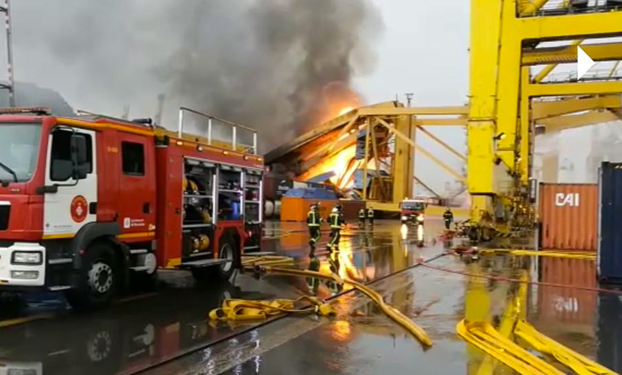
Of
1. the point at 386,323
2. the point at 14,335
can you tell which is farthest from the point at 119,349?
the point at 386,323

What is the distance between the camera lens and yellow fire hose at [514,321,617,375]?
573 cm

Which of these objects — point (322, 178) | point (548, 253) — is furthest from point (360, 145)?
point (548, 253)

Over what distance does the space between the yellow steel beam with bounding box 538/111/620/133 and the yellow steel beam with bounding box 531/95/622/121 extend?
371 cm

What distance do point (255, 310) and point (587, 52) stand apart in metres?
25.1

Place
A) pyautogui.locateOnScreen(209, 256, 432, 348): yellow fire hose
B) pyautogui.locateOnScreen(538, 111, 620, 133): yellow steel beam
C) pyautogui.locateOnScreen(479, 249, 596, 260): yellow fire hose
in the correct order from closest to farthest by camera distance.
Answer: pyautogui.locateOnScreen(209, 256, 432, 348): yellow fire hose
pyautogui.locateOnScreen(479, 249, 596, 260): yellow fire hose
pyautogui.locateOnScreen(538, 111, 620, 133): yellow steel beam

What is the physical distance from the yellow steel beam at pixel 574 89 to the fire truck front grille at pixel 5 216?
29429 mm

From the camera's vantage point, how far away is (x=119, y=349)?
20.8 ft

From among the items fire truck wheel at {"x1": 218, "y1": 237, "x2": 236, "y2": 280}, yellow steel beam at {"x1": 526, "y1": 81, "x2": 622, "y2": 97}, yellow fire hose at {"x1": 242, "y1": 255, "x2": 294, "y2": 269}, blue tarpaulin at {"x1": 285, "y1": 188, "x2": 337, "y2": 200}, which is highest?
yellow steel beam at {"x1": 526, "y1": 81, "x2": 622, "y2": 97}

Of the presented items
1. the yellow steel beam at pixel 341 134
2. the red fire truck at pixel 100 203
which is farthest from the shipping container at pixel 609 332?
the yellow steel beam at pixel 341 134

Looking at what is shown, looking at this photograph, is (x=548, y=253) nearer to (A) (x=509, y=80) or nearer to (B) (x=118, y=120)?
(A) (x=509, y=80)

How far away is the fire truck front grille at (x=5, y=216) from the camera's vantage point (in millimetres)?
7367

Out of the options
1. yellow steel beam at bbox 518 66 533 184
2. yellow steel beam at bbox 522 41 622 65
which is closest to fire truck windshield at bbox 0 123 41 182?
yellow steel beam at bbox 522 41 622 65

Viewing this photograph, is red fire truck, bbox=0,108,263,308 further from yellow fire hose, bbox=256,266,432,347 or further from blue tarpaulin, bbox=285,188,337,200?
blue tarpaulin, bbox=285,188,337,200

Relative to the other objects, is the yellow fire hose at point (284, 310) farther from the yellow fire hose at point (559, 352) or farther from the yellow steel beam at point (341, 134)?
the yellow steel beam at point (341, 134)
